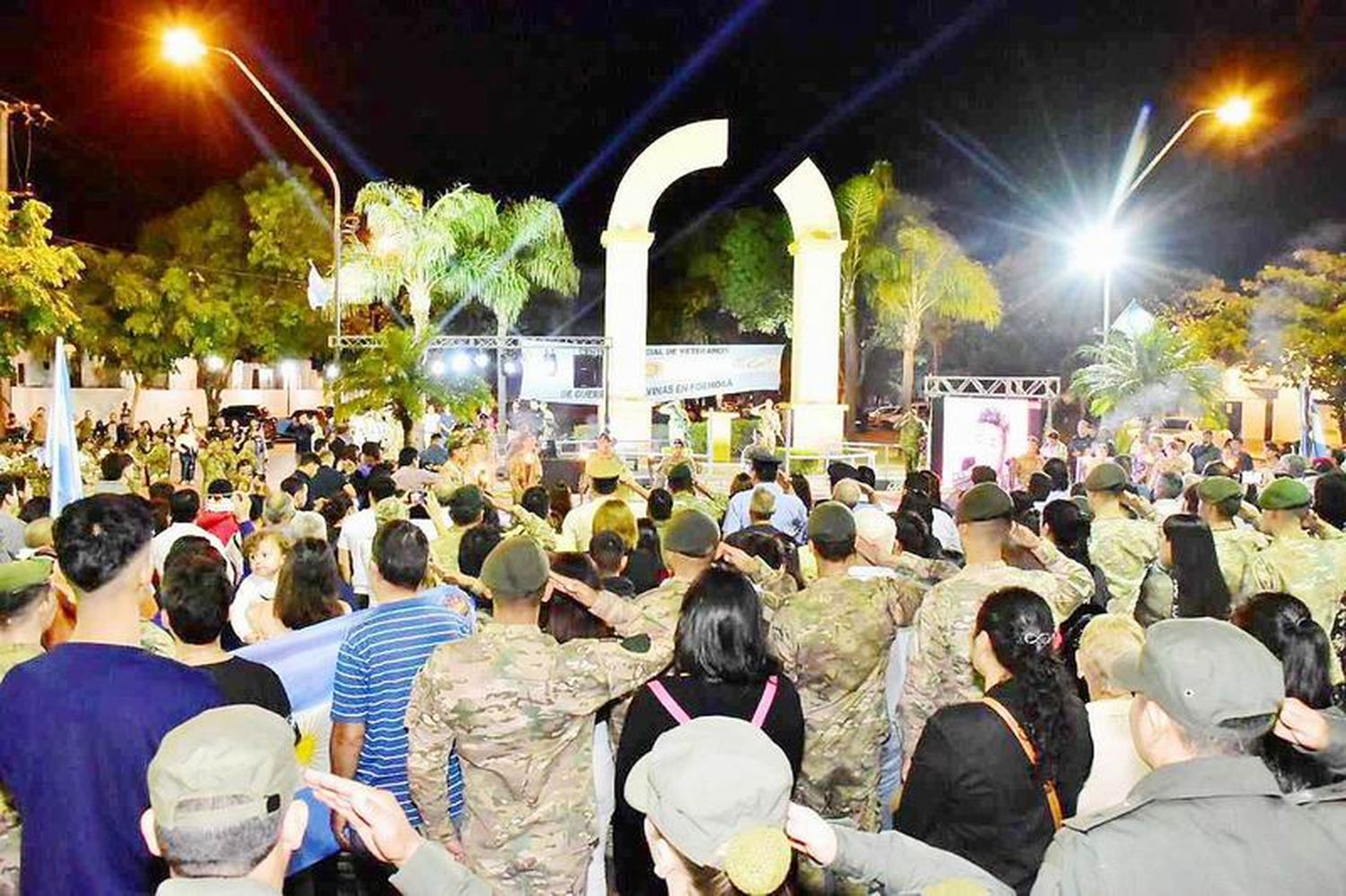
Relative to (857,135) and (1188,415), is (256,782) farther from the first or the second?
(857,135)

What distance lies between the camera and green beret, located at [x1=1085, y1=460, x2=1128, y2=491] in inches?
281

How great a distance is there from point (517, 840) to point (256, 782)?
1.64m

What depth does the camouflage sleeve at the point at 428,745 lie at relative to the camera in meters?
3.63

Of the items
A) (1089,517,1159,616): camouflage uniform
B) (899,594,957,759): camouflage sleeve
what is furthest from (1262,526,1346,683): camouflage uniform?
(899,594,957,759): camouflage sleeve

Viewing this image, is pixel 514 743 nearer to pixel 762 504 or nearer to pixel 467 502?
pixel 467 502

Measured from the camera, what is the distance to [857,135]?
4403cm

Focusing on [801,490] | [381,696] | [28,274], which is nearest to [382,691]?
[381,696]

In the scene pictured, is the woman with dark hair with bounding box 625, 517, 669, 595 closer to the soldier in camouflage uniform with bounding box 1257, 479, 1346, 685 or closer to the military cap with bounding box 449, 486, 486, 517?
the military cap with bounding box 449, 486, 486, 517

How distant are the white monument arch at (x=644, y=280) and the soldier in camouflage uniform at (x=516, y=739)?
18371mm

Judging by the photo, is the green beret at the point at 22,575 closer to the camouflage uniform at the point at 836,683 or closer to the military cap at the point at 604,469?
the camouflage uniform at the point at 836,683

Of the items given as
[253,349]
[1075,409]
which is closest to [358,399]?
[1075,409]

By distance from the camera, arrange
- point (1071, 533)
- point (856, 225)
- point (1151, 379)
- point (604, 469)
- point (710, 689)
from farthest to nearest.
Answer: point (856, 225), point (1151, 379), point (604, 469), point (1071, 533), point (710, 689)

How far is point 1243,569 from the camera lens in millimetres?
6402

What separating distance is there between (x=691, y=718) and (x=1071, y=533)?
4.00 meters
